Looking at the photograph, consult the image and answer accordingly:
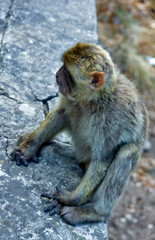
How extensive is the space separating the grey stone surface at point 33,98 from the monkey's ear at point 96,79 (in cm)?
74

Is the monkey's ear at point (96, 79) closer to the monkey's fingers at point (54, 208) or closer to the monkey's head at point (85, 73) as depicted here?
the monkey's head at point (85, 73)

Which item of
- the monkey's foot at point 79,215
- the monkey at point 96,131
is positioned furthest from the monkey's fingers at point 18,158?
the monkey's foot at point 79,215

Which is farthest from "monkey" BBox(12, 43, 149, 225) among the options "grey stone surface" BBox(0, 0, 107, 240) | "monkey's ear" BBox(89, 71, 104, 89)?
"grey stone surface" BBox(0, 0, 107, 240)

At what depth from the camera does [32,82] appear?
402cm

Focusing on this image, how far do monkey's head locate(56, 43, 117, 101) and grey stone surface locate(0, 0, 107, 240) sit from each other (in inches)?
25.1

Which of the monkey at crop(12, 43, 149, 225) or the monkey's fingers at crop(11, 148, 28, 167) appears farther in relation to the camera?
the monkey's fingers at crop(11, 148, 28, 167)

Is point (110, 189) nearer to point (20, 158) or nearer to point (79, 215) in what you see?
point (79, 215)

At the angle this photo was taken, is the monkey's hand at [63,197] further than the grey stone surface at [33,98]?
Yes

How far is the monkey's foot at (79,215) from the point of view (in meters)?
2.74

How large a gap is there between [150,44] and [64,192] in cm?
662

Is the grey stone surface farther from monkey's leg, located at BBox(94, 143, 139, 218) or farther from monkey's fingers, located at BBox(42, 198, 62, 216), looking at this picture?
monkey's leg, located at BBox(94, 143, 139, 218)

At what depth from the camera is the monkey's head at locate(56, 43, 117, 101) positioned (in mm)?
2881

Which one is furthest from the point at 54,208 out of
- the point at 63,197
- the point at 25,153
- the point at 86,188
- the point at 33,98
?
the point at 33,98

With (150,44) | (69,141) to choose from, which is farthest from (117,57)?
(69,141)
